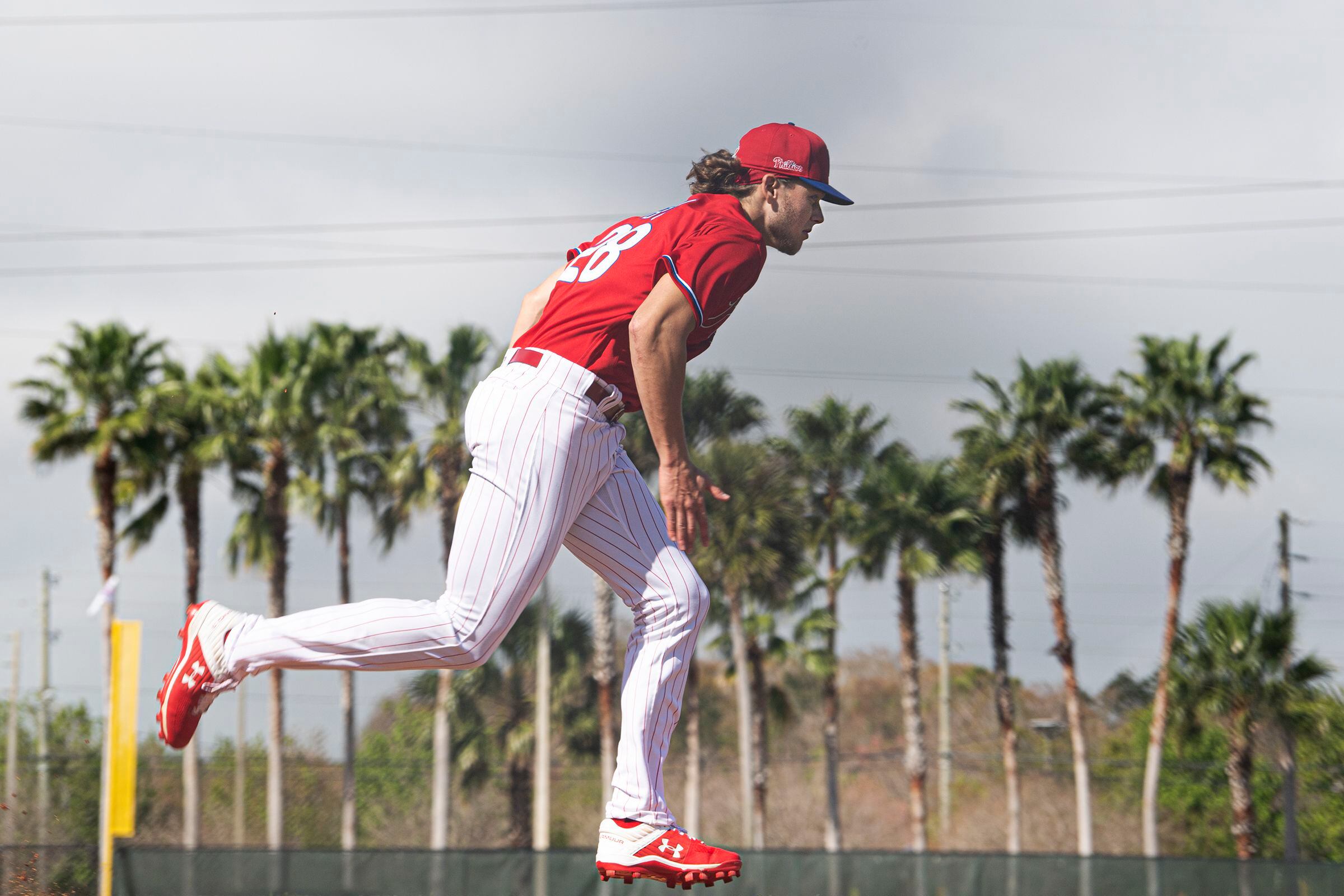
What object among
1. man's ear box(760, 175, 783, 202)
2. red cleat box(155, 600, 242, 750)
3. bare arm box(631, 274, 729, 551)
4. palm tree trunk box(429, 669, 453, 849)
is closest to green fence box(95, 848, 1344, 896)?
red cleat box(155, 600, 242, 750)

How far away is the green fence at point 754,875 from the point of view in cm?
1551

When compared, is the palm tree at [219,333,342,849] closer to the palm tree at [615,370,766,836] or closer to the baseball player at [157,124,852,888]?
the palm tree at [615,370,766,836]

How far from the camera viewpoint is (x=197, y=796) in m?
34.3

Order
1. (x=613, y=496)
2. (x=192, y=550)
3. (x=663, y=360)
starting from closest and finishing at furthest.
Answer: (x=663, y=360) < (x=613, y=496) < (x=192, y=550)

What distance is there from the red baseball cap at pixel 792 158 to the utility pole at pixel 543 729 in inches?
1245

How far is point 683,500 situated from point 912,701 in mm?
32977

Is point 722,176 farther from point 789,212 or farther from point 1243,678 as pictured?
point 1243,678

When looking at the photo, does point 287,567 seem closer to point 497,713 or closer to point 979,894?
point 497,713

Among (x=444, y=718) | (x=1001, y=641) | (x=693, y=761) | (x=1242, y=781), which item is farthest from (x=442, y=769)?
Answer: (x=1242, y=781)

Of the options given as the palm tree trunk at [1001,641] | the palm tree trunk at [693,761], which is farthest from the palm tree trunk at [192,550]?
the palm tree trunk at [1001,641]

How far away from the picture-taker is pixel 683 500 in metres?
3.97

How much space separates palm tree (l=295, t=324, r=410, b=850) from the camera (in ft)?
118

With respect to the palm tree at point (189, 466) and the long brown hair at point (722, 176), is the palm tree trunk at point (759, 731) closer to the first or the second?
the palm tree at point (189, 466)

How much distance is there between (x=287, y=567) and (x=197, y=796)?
6.12m
